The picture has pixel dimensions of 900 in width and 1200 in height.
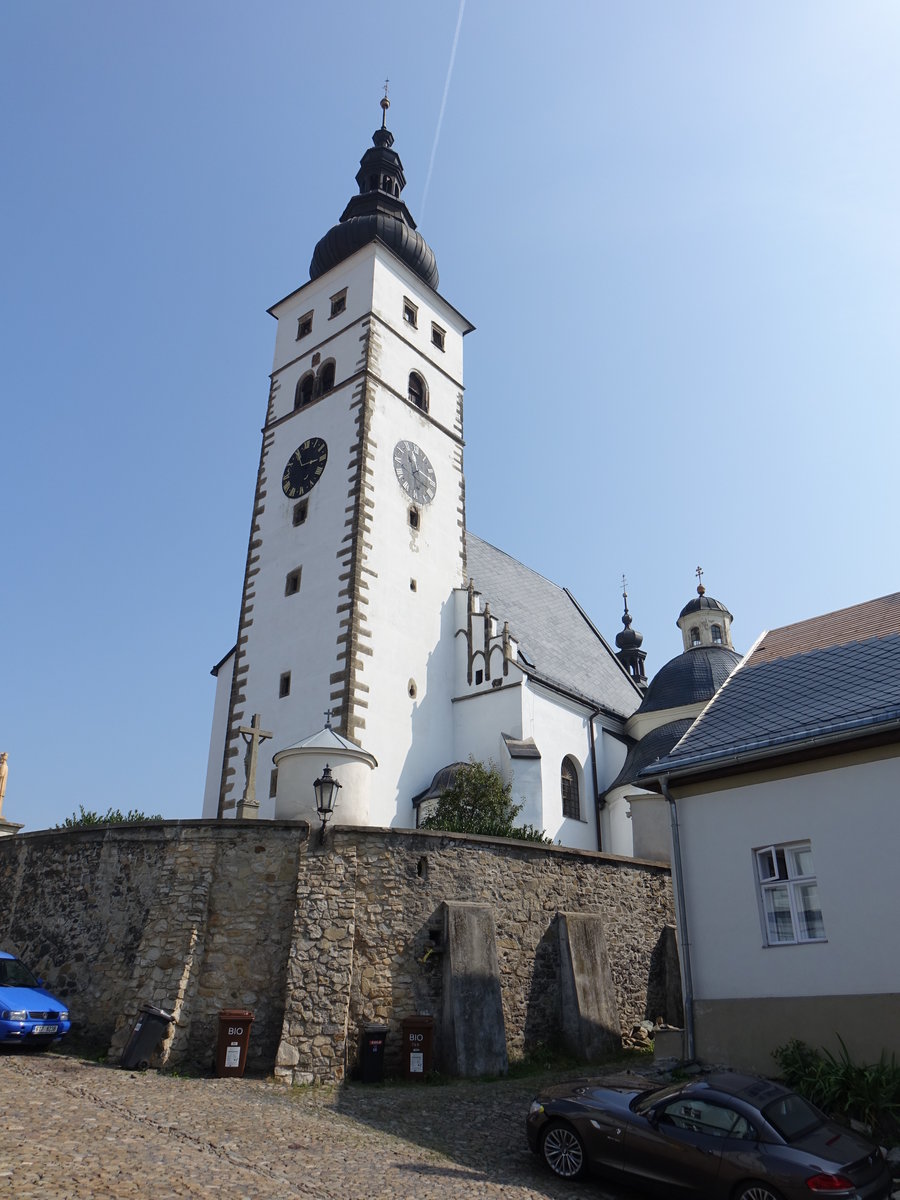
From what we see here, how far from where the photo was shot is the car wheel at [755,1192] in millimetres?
7227

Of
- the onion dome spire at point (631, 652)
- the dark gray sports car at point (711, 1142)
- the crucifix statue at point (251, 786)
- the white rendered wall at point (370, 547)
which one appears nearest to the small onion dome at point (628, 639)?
the onion dome spire at point (631, 652)

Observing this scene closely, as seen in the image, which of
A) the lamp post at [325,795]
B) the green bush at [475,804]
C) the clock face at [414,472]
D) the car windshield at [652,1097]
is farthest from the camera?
the clock face at [414,472]

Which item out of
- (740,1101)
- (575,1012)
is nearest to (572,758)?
(575,1012)

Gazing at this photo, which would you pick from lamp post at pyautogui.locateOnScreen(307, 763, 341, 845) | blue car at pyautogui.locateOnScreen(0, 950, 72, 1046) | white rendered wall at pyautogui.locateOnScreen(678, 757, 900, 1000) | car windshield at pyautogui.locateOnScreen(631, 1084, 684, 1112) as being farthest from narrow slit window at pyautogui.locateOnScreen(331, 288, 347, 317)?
car windshield at pyautogui.locateOnScreen(631, 1084, 684, 1112)

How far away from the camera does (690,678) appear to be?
27812 mm

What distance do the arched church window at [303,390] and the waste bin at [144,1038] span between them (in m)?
19.8

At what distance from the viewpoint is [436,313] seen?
30.2 m

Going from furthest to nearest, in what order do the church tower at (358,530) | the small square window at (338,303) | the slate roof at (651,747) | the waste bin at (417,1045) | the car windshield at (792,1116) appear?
the small square window at (338,303) < the slate roof at (651,747) < the church tower at (358,530) < the waste bin at (417,1045) < the car windshield at (792,1116)

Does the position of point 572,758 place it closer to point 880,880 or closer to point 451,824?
point 451,824

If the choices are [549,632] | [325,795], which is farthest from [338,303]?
[325,795]

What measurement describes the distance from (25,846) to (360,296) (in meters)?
19.1

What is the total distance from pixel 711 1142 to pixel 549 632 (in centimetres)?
2264

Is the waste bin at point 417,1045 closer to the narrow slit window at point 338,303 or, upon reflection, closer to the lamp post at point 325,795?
the lamp post at point 325,795

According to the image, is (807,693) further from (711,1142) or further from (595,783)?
(595,783)
